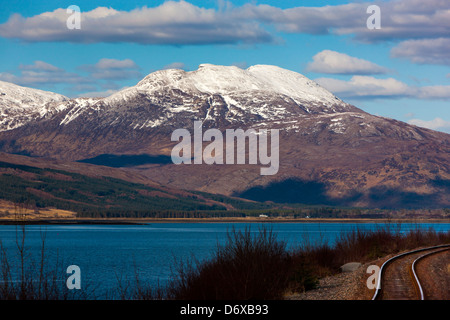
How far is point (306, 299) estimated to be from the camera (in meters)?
23.7

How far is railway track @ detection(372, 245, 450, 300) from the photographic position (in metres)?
21.6

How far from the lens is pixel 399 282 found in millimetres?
25219

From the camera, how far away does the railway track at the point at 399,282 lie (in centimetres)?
2163

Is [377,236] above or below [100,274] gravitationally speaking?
above
